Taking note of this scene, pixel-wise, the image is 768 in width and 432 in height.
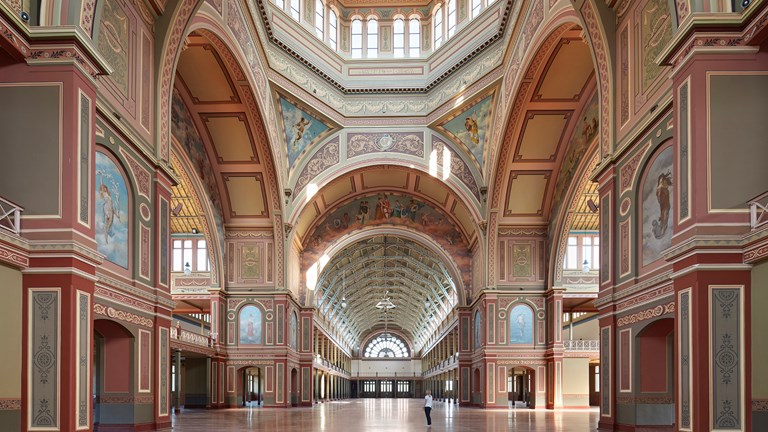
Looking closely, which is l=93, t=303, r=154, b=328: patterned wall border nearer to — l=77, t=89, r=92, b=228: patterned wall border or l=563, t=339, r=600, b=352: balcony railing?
l=77, t=89, r=92, b=228: patterned wall border

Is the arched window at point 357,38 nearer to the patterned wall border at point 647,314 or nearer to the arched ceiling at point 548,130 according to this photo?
the arched ceiling at point 548,130

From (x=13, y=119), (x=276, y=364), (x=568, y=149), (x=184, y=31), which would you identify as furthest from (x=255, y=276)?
(x=13, y=119)

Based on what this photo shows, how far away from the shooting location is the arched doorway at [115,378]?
16688 millimetres

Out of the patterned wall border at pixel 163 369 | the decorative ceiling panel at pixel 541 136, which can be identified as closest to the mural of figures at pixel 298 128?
the decorative ceiling panel at pixel 541 136

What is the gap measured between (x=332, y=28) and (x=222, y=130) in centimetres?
803

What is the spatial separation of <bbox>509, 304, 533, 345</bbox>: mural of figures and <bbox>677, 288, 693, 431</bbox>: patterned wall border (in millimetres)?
24562

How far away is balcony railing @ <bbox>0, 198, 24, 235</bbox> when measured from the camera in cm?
1238

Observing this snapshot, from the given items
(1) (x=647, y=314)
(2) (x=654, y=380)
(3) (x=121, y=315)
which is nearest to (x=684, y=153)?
(1) (x=647, y=314)

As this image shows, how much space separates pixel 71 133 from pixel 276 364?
25.8m

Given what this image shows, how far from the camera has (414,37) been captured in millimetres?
36875

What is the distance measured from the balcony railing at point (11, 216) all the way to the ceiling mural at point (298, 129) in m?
20.6

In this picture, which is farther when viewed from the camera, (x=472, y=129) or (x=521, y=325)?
(x=521, y=325)

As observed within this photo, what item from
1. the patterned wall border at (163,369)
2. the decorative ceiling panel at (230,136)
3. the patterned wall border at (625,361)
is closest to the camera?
the patterned wall border at (625,361)

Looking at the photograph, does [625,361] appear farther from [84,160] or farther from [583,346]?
[583,346]
